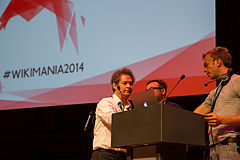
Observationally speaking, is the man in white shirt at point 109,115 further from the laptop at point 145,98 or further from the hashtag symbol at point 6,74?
the hashtag symbol at point 6,74

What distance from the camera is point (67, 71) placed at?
4.48 m

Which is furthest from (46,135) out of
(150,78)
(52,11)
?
(150,78)

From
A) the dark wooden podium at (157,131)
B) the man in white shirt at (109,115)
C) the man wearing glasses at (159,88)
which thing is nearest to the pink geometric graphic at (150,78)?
the man wearing glasses at (159,88)

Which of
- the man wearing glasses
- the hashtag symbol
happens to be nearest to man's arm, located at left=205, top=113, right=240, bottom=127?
A: the man wearing glasses

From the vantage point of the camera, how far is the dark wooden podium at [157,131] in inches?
82.9

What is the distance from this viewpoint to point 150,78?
159 inches

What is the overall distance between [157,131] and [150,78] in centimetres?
198

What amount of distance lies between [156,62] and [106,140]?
1.34m

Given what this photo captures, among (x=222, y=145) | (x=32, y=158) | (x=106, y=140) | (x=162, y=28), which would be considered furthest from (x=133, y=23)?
(x=32, y=158)

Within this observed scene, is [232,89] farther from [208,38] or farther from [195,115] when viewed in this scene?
[208,38]

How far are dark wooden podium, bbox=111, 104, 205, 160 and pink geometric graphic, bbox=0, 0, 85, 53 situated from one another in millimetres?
2374

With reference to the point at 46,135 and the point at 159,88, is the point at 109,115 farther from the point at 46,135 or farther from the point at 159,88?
the point at 46,135

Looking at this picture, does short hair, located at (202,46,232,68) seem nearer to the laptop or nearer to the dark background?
the laptop

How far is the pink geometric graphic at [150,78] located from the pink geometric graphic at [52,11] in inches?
21.5
